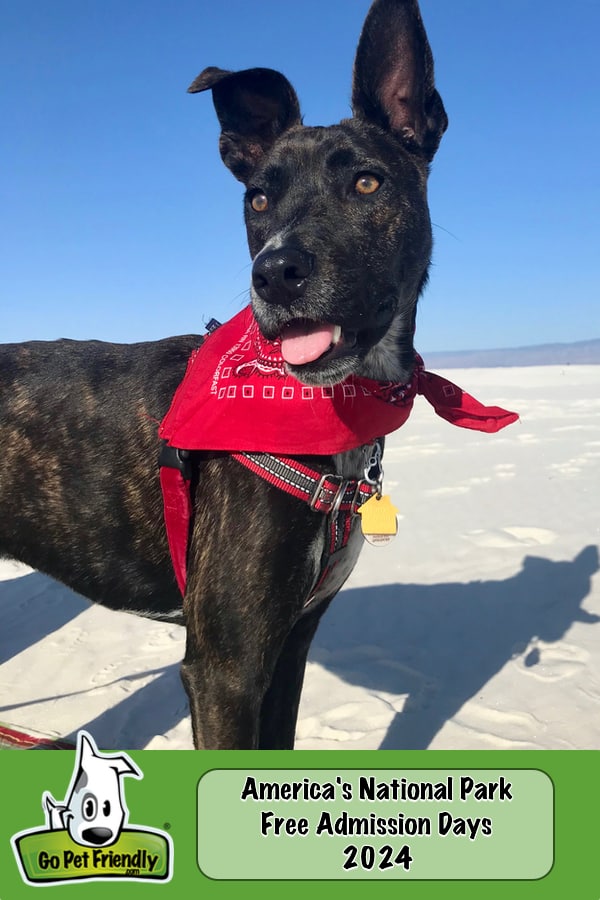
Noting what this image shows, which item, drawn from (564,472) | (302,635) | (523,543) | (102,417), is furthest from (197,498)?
(564,472)

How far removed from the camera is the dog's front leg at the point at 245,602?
263 centimetres

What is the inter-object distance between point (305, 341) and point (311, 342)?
2cm

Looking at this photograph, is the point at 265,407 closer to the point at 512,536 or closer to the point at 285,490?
the point at 285,490

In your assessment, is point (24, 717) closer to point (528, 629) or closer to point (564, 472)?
point (528, 629)

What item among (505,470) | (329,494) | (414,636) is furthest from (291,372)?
(505,470)

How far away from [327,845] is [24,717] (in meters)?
3.11

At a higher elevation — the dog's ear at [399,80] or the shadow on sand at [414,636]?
the dog's ear at [399,80]

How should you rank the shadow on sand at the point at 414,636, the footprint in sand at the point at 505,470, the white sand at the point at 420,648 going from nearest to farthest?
the white sand at the point at 420,648
the shadow on sand at the point at 414,636
the footprint in sand at the point at 505,470

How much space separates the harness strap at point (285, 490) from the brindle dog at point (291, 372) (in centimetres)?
5

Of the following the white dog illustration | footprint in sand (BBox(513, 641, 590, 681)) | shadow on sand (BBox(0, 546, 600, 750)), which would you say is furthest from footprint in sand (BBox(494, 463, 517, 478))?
the white dog illustration

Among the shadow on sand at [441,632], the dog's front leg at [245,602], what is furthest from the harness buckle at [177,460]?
the shadow on sand at [441,632]

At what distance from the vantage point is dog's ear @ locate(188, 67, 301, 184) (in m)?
3.26

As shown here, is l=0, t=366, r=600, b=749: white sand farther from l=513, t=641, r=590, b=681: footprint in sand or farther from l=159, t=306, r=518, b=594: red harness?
l=159, t=306, r=518, b=594: red harness

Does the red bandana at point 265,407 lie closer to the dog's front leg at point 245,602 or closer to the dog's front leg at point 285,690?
the dog's front leg at point 245,602
